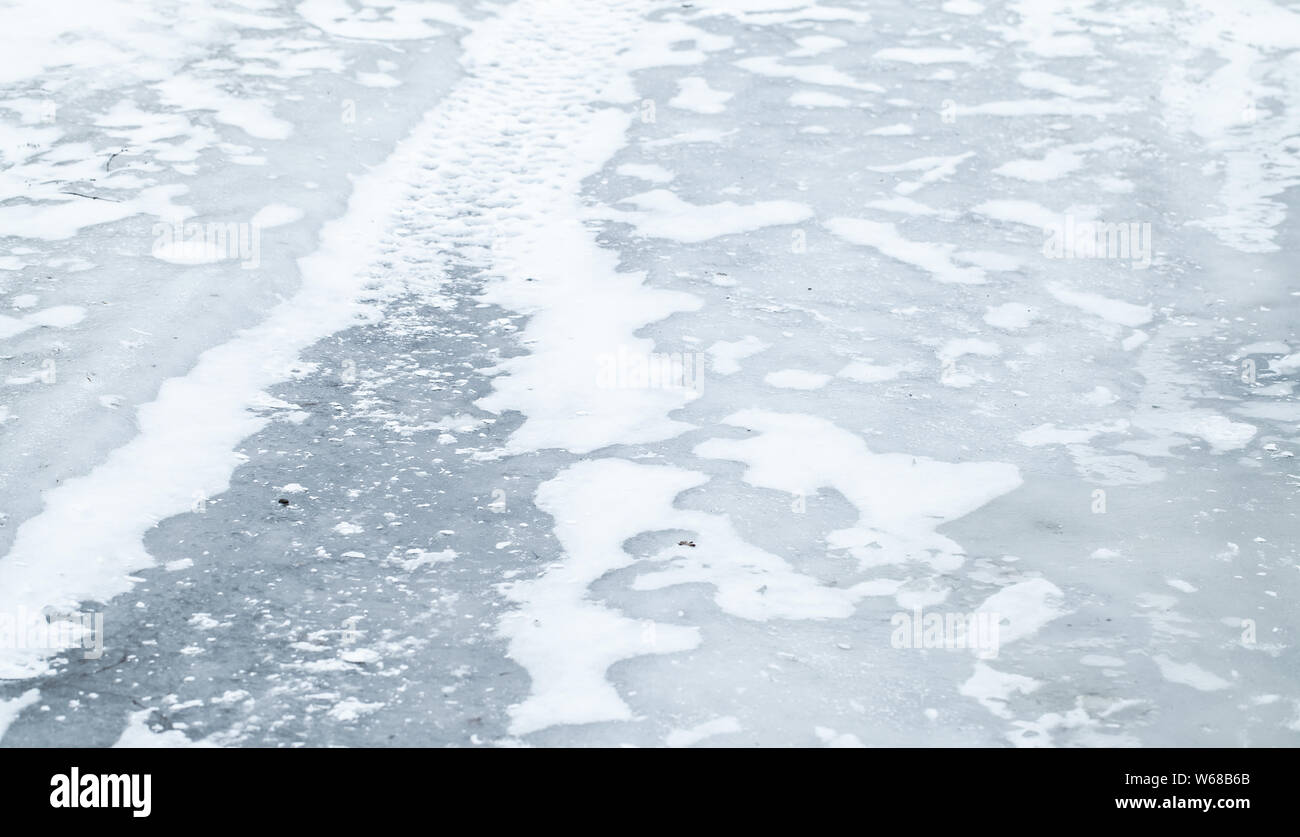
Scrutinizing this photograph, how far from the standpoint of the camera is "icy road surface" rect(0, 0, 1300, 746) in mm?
2574

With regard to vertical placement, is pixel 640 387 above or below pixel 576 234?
below

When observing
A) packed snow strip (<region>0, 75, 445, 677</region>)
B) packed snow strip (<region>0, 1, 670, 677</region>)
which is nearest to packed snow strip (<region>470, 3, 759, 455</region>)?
packed snow strip (<region>0, 1, 670, 677</region>)

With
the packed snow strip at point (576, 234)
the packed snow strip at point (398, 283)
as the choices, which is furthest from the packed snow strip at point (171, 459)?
the packed snow strip at point (576, 234)

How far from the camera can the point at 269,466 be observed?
129 inches

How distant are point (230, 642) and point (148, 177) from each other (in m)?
2.98

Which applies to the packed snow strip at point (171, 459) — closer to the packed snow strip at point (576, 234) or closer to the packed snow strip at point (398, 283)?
the packed snow strip at point (398, 283)

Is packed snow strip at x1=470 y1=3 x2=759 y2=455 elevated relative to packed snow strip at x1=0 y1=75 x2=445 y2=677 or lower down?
elevated

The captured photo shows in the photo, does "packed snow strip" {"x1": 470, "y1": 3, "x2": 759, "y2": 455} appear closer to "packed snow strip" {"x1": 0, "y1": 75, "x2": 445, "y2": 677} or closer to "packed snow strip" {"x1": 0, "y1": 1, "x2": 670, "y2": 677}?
"packed snow strip" {"x1": 0, "y1": 1, "x2": 670, "y2": 677}

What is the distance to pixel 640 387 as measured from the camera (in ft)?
12.4

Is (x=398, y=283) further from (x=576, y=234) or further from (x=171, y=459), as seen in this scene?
(x=171, y=459)

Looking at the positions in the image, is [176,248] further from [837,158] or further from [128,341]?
[837,158]

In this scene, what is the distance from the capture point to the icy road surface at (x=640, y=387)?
257cm

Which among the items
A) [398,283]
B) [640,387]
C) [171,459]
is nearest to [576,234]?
[398,283]
